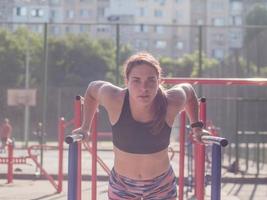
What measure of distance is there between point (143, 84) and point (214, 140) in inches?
27.9

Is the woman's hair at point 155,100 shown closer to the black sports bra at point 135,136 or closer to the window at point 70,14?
the black sports bra at point 135,136

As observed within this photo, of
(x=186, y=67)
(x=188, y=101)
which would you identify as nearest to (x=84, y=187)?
(x=188, y=101)

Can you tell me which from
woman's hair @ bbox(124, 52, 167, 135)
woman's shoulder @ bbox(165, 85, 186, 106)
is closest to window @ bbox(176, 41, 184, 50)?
woman's shoulder @ bbox(165, 85, 186, 106)

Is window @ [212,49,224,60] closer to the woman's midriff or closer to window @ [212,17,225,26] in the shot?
Result: window @ [212,17,225,26]

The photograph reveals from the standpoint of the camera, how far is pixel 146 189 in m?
4.37

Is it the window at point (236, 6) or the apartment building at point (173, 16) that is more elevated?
the window at point (236, 6)

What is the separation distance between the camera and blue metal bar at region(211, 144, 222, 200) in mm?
4715

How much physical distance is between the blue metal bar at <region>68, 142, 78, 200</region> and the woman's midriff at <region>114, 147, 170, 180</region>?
42 centimetres

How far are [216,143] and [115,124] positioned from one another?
0.74m

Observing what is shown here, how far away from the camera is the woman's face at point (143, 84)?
4305 millimetres

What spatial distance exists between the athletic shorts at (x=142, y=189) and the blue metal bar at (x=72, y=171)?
0.38 metres

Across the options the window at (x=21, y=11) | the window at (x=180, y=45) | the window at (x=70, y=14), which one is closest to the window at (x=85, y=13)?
the window at (x=70, y=14)

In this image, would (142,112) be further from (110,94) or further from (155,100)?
(110,94)

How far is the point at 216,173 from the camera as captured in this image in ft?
15.6
